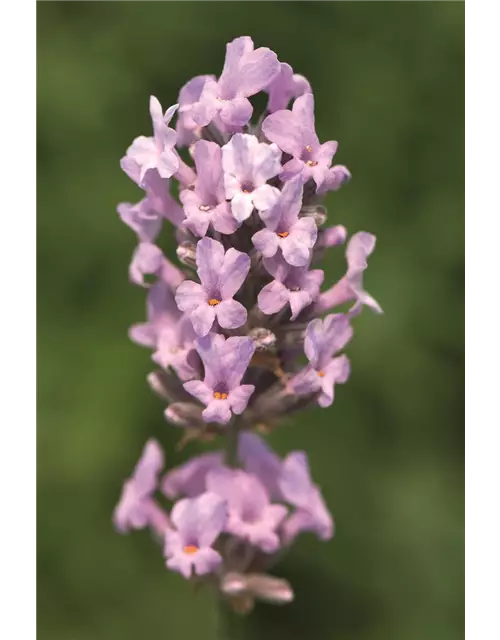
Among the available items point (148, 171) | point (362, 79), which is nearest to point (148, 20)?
point (362, 79)

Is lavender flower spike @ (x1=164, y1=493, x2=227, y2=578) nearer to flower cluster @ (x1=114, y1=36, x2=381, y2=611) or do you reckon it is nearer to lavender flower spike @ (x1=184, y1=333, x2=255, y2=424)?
flower cluster @ (x1=114, y1=36, x2=381, y2=611)

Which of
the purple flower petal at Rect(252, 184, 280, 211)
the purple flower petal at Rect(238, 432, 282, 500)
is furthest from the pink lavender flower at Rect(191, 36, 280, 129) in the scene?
the purple flower petal at Rect(238, 432, 282, 500)

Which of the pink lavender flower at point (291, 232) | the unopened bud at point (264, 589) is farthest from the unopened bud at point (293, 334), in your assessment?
the unopened bud at point (264, 589)

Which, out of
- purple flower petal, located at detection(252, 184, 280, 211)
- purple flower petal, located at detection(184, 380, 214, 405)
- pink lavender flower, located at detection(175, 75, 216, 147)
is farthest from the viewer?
Result: pink lavender flower, located at detection(175, 75, 216, 147)

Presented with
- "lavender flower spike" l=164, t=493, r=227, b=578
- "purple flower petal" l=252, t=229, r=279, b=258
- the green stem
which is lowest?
"lavender flower spike" l=164, t=493, r=227, b=578

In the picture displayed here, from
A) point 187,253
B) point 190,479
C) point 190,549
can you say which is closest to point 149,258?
point 187,253

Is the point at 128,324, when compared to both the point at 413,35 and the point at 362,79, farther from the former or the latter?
the point at 413,35

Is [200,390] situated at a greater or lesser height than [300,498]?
greater

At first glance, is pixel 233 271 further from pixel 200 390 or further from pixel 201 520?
pixel 201 520
